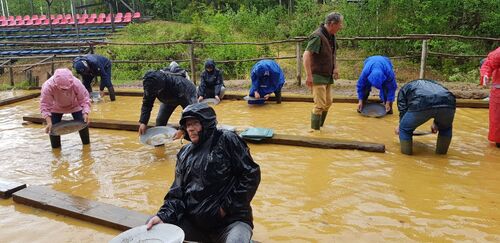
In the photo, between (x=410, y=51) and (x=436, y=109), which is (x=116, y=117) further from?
(x=410, y=51)

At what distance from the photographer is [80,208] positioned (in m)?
3.45

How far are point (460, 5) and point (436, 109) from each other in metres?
9.80

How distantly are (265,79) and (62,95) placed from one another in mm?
3776

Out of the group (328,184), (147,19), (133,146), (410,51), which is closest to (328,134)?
(328,184)

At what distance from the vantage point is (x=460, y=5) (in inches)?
486

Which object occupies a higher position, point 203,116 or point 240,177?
point 203,116

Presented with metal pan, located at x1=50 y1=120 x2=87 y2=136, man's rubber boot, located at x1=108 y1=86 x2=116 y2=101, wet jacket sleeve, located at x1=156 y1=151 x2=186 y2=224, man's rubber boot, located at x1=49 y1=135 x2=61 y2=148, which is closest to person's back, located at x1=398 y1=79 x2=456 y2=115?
wet jacket sleeve, located at x1=156 y1=151 x2=186 y2=224

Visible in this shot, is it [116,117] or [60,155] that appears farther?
[116,117]

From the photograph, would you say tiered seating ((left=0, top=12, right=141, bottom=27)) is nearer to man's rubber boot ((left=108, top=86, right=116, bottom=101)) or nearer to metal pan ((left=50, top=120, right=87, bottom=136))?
man's rubber boot ((left=108, top=86, right=116, bottom=101))

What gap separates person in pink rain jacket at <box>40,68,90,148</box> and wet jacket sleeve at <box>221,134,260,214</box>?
3.28 m

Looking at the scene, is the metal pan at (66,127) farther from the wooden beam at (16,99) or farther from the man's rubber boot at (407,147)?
the wooden beam at (16,99)

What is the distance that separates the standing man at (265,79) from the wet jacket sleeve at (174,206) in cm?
497

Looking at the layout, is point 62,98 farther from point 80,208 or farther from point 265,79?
point 265,79

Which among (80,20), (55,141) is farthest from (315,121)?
(80,20)
